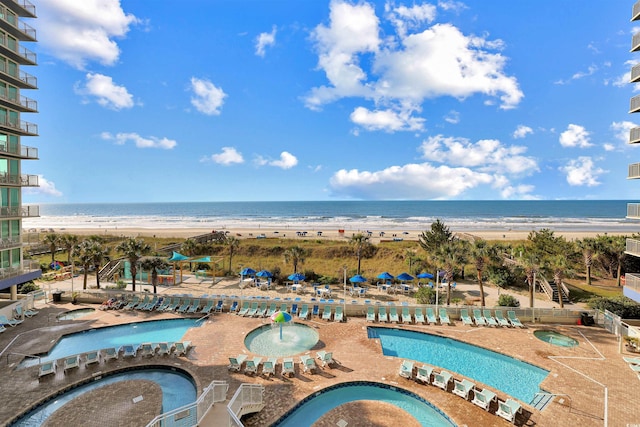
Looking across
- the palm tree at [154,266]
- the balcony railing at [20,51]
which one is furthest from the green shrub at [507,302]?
the balcony railing at [20,51]

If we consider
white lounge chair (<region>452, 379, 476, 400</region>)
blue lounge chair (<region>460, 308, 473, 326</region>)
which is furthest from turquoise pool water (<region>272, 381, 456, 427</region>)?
blue lounge chair (<region>460, 308, 473, 326</region>)

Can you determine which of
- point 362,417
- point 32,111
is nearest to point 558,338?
point 362,417

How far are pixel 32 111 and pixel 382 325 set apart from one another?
28675mm

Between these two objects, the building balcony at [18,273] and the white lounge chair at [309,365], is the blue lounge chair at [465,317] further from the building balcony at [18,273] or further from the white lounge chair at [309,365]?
the building balcony at [18,273]

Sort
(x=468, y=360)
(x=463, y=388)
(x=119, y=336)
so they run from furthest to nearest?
1. (x=119, y=336)
2. (x=468, y=360)
3. (x=463, y=388)

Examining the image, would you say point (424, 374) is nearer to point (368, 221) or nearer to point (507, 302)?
point (507, 302)

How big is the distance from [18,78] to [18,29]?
3.24 metres

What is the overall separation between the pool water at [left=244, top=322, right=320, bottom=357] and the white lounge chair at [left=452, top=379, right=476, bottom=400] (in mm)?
6924

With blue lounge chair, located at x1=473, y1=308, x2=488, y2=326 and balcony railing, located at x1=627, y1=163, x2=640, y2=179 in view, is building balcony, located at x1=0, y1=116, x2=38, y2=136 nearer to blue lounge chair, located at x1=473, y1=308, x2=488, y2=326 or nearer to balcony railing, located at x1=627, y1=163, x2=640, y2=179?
blue lounge chair, located at x1=473, y1=308, x2=488, y2=326

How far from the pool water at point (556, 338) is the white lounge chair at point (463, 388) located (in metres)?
8.15

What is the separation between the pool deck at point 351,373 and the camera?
10.6 metres

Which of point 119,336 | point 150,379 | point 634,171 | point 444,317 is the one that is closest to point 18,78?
point 119,336

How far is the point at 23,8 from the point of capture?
21844 mm

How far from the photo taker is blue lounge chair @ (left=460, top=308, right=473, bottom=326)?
62.4ft
